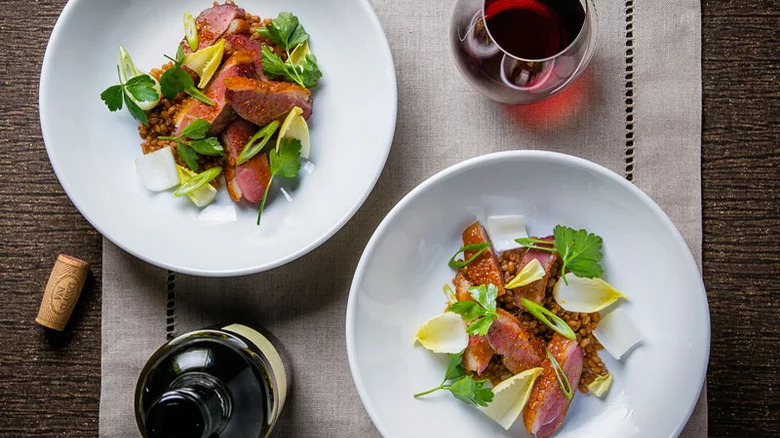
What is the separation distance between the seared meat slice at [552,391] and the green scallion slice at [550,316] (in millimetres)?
23

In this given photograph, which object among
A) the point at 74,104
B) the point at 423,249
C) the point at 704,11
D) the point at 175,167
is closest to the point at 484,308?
the point at 423,249

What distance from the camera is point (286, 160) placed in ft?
4.12

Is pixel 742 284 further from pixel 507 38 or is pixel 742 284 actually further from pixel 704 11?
pixel 507 38

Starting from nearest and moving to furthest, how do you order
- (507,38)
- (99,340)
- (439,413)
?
(507,38)
(439,413)
(99,340)

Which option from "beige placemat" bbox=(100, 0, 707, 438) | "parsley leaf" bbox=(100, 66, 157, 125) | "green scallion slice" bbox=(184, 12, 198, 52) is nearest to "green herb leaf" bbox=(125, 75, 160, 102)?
"parsley leaf" bbox=(100, 66, 157, 125)

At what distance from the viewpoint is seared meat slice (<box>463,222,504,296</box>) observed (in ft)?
4.08

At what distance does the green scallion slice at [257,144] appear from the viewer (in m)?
1.26

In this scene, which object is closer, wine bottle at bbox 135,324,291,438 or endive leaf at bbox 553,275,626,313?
wine bottle at bbox 135,324,291,438

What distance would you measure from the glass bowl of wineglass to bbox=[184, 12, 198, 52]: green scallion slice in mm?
496

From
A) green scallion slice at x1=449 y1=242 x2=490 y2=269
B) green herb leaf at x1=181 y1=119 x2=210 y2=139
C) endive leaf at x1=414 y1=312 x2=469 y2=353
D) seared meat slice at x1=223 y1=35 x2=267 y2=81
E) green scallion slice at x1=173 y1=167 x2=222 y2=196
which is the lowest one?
endive leaf at x1=414 y1=312 x2=469 y2=353

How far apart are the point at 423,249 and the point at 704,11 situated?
738mm

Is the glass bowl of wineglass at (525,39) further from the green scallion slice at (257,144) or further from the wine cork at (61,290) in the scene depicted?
the wine cork at (61,290)

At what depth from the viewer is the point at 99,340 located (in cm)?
140

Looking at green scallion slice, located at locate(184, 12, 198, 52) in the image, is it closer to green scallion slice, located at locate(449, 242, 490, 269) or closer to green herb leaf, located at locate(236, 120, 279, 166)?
green herb leaf, located at locate(236, 120, 279, 166)
